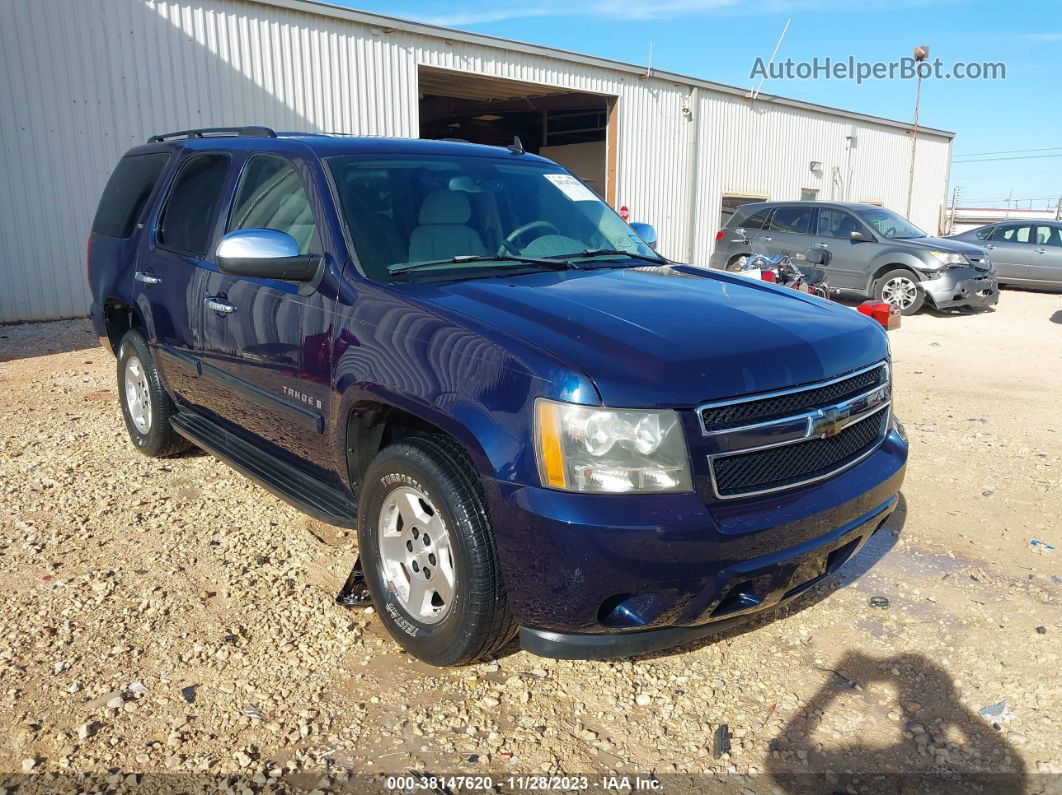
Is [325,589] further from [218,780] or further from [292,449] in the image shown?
[218,780]

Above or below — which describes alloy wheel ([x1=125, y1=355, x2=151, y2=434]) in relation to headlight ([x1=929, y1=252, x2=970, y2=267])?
below

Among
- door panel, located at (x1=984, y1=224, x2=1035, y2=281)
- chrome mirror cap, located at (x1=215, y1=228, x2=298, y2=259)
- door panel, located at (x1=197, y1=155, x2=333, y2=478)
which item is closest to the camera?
chrome mirror cap, located at (x1=215, y1=228, x2=298, y2=259)

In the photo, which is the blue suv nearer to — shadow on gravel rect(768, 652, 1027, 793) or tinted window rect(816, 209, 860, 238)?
shadow on gravel rect(768, 652, 1027, 793)

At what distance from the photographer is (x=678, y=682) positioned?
9.67ft

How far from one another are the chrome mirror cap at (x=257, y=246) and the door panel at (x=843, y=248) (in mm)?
11114

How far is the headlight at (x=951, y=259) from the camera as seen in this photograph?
12.2 m

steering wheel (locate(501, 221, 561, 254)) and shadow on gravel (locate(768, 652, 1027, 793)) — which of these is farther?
steering wheel (locate(501, 221, 561, 254))

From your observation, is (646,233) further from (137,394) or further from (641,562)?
(137,394)

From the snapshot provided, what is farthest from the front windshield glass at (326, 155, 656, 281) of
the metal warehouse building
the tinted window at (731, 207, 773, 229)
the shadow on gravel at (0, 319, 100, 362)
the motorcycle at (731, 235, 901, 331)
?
the tinted window at (731, 207, 773, 229)

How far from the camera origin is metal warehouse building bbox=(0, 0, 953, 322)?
10266 mm

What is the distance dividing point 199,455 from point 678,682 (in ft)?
11.9

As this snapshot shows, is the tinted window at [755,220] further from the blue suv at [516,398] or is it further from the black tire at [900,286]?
the blue suv at [516,398]

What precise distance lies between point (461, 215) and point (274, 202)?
901 millimetres

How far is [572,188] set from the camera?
424 cm
